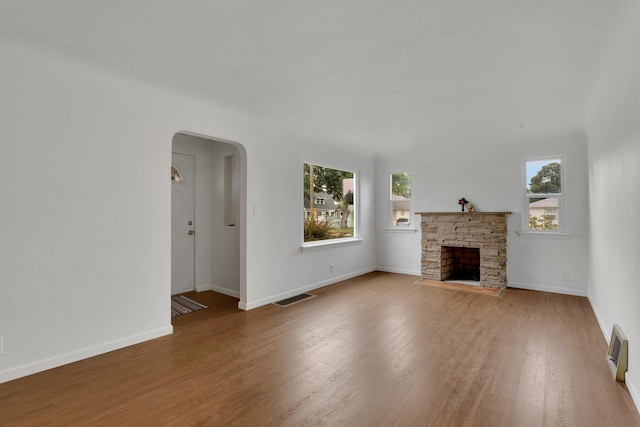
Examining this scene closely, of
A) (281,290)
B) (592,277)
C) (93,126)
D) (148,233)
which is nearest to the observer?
(93,126)

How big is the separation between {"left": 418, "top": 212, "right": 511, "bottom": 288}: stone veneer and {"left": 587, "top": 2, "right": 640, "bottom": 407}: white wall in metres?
1.66

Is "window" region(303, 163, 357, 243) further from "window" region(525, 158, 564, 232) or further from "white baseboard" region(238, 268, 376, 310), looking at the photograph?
"window" region(525, 158, 564, 232)

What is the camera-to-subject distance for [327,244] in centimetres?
539

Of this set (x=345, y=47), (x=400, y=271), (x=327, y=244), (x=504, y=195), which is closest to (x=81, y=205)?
(x=345, y=47)

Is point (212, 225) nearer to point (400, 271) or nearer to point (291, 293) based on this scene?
point (291, 293)

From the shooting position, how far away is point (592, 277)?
4.30 m

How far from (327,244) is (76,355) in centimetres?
351

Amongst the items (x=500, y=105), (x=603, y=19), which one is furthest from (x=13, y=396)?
(x=500, y=105)

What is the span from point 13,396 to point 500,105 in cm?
506

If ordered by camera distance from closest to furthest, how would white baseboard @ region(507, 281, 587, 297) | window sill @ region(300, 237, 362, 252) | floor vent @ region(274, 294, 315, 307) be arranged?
1. floor vent @ region(274, 294, 315, 307)
2. white baseboard @ region(507, 281, 587, 297)
3. window sill @ region(300, 237, 362, 252)

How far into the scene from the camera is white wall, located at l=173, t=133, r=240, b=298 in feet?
16.3

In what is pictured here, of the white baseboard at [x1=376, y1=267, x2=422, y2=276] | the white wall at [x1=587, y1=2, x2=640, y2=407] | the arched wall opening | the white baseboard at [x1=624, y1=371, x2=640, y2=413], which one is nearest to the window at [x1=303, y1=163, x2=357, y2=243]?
the white baseboard at [x1=376, y1=267, x2=422, y2=276]

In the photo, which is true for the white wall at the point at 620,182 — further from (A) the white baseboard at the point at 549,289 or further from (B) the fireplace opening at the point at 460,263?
(B) the fireplace opening at the point at 460,263

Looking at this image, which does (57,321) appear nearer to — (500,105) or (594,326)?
(500,105)
